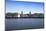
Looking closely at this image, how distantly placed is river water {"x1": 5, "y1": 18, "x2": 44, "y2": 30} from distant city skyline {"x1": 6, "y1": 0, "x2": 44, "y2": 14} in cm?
12

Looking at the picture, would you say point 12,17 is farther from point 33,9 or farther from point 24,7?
point 33,9

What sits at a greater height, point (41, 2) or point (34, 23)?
point (41, 2)

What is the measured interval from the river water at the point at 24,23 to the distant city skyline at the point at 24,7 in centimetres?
12

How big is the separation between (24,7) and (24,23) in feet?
0.77

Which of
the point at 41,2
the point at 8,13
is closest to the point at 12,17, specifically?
the point at 8,13

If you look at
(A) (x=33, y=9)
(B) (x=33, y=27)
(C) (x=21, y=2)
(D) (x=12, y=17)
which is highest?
(C) (x=21, y=2)

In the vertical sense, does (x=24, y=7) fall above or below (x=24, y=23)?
above

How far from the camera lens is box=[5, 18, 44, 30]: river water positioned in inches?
49.8

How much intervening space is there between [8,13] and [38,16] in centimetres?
45

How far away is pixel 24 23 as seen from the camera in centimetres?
130

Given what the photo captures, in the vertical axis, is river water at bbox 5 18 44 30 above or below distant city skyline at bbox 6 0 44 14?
below
